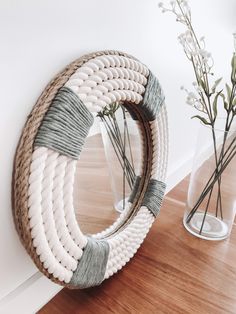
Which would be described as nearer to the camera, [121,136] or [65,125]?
[65,125]

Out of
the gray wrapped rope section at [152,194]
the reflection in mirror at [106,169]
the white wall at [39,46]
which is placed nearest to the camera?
the white wall at [39,46]

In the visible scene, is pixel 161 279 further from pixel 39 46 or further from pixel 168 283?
pixel 39 46

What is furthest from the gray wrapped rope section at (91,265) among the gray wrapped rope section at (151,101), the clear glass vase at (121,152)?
the gray wrapped rope section at (151,101)

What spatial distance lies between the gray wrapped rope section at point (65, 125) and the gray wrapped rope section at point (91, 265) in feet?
0.54

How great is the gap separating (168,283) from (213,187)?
28 cm

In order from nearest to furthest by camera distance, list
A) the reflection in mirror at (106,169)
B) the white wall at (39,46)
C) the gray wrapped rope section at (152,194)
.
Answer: the white wall at (39,46)
the reflection in mirror at (106,169)
the gray wrapped rope section at (152,194)

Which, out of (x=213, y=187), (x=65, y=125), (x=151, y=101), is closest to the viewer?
(x=65, y=125)

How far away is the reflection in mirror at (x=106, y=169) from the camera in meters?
0.54

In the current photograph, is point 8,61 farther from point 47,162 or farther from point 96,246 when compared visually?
point 96,246

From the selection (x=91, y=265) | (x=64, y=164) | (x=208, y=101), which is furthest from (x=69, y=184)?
(x=208, y=101)

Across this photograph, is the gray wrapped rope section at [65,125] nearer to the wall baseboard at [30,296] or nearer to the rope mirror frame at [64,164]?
the rope mirror frame at [64,164]

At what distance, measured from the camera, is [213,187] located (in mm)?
765

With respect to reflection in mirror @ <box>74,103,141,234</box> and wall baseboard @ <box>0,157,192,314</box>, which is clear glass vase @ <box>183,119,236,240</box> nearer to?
reflection in mirror @ <box>74,103,141,234</box>

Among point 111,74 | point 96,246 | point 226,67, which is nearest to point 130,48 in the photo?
point 111,74
